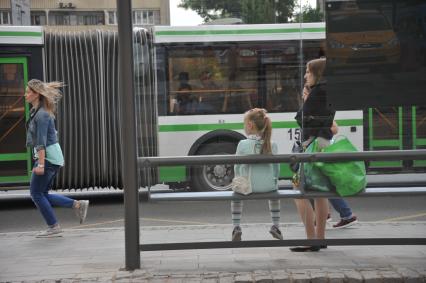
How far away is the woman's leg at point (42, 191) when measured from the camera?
7.35 m

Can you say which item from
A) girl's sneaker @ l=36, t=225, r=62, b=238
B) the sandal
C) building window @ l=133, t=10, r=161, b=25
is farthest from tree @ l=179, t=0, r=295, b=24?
girl's sneaker @ l=36, t=225, r=62, b=238

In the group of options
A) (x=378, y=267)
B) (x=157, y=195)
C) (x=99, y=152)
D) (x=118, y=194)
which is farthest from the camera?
(x=118, y=194)

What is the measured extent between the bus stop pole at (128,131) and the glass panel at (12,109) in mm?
5611

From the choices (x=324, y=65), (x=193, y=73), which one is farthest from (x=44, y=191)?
(x=324, y=65)

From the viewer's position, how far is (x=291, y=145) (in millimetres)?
5832

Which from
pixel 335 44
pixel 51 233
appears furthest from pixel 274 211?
pixel 51 233

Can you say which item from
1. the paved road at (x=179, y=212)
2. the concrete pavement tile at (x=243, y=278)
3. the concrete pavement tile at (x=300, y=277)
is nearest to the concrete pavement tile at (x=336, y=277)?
the concrete pavement tile at (x=300, y=277)

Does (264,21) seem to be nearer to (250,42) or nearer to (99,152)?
(250,42)

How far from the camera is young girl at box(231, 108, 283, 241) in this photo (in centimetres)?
561

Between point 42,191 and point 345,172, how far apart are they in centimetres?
358

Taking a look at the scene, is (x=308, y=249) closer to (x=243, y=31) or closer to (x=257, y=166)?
(x=257, y=166)

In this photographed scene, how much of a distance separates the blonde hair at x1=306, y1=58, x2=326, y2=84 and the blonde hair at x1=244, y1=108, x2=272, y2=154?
22.9 inches

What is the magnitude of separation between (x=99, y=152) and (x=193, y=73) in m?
2.81

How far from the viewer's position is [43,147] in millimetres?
7320
